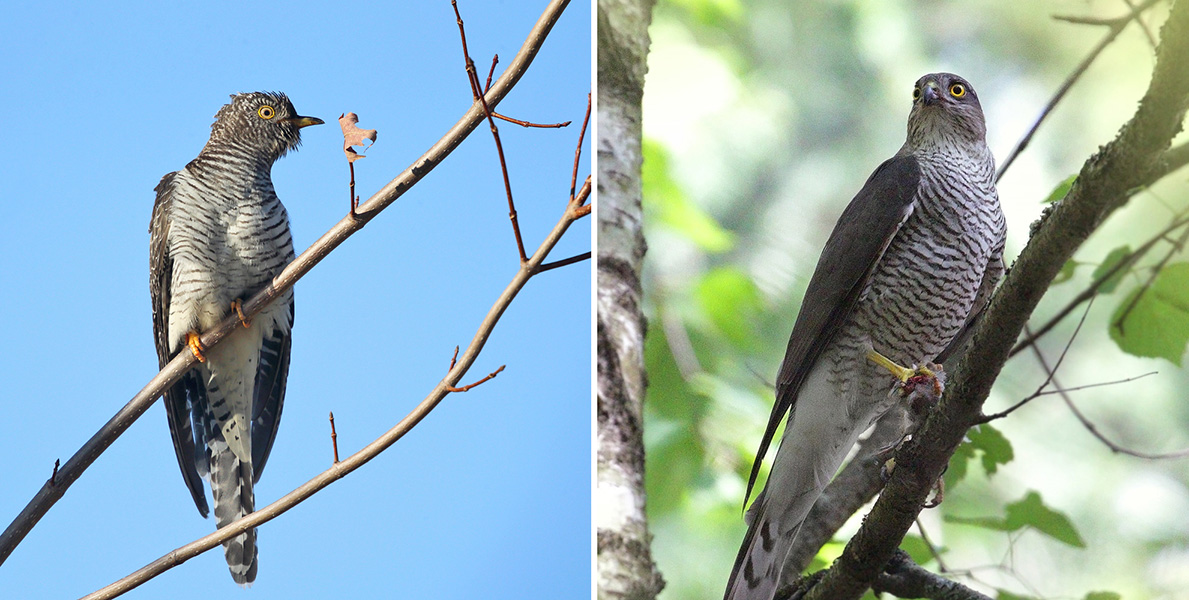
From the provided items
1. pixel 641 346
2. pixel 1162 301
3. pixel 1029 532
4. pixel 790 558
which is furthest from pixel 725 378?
pixel 1162 301

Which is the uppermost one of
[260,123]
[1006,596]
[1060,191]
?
[260,123]

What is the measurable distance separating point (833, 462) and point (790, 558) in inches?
6.9

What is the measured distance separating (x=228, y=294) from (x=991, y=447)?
54.7 inches

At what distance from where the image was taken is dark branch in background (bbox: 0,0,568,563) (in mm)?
1065

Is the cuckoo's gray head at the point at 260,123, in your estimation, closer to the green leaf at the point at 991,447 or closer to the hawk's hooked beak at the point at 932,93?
the hawk's hooked beak at the point at 932,93

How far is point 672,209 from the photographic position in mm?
1527

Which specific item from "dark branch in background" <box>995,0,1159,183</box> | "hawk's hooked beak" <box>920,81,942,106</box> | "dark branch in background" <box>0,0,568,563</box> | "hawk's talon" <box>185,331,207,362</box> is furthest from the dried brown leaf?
"dark branch in background" <box>995,0,1159,183</box>

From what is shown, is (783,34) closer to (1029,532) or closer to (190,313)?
(1029,532)

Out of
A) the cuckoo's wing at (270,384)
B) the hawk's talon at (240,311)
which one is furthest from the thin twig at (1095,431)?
the cuckoo's wing at (270,384)

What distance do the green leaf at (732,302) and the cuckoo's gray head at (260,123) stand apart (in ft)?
2.88

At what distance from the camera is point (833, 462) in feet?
4.24

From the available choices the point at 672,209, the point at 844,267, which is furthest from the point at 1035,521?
the point at 672,209

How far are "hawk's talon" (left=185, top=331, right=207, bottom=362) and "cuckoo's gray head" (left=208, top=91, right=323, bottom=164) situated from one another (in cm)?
39

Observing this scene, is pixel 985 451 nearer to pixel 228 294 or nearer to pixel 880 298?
pixel 880 298
